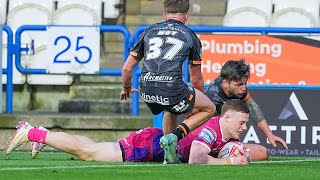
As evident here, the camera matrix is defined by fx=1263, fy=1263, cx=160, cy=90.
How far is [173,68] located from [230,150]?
964 millimetres

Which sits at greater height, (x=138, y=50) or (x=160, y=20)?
(x=160, y=20)

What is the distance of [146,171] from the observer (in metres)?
10.4

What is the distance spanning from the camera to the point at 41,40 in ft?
57.5

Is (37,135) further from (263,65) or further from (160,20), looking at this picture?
(160,20)

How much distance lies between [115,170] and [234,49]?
18.1 ft

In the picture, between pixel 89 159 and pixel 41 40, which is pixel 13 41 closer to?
pixel 41 40

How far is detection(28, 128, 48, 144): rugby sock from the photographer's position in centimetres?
1172

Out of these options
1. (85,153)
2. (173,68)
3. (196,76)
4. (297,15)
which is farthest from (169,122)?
(297,15)

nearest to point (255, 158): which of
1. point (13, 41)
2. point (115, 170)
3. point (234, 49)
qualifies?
point (115, 170)

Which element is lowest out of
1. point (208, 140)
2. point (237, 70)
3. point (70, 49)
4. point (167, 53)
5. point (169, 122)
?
point (208, 140)

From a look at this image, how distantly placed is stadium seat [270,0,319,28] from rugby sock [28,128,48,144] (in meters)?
7.41

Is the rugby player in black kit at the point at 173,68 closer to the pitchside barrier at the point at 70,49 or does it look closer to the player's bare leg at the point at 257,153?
the player's bare leg at the point at 257,153

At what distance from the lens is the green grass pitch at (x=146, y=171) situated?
9906 millimetres

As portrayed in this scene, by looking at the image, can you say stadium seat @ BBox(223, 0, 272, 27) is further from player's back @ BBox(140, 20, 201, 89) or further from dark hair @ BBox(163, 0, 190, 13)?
player's back @ BBox(140, 20, 201, 89)
